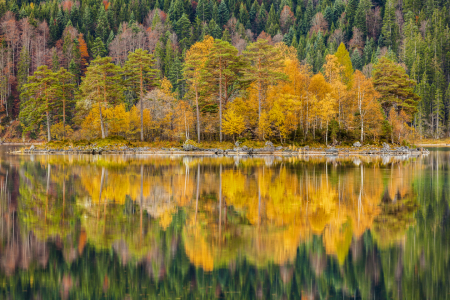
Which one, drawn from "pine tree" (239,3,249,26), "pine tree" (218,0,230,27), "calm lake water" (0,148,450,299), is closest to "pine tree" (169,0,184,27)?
"pine tree" (218,0,230,27)

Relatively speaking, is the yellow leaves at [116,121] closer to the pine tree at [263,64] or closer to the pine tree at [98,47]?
the pine tree at [263,64]

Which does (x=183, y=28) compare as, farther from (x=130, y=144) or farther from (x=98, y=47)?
(x=130, y=144)

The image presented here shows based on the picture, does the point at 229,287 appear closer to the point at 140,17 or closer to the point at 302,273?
the point at 302,273

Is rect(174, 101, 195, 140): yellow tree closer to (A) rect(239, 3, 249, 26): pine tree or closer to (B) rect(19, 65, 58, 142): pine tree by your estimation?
(B) rect(19, 65, 58, 142): pine tree

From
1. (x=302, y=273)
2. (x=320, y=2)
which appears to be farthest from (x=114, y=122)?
(x=320, y=2)

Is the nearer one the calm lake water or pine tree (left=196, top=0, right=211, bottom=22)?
the calm lake water

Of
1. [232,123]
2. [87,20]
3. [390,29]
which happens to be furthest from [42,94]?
[390,29]

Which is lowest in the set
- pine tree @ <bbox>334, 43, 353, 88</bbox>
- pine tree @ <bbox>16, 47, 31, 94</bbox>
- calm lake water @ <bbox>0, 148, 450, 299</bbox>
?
calm lake water @ <bbox>0, 148, 450, 299</bbox>
